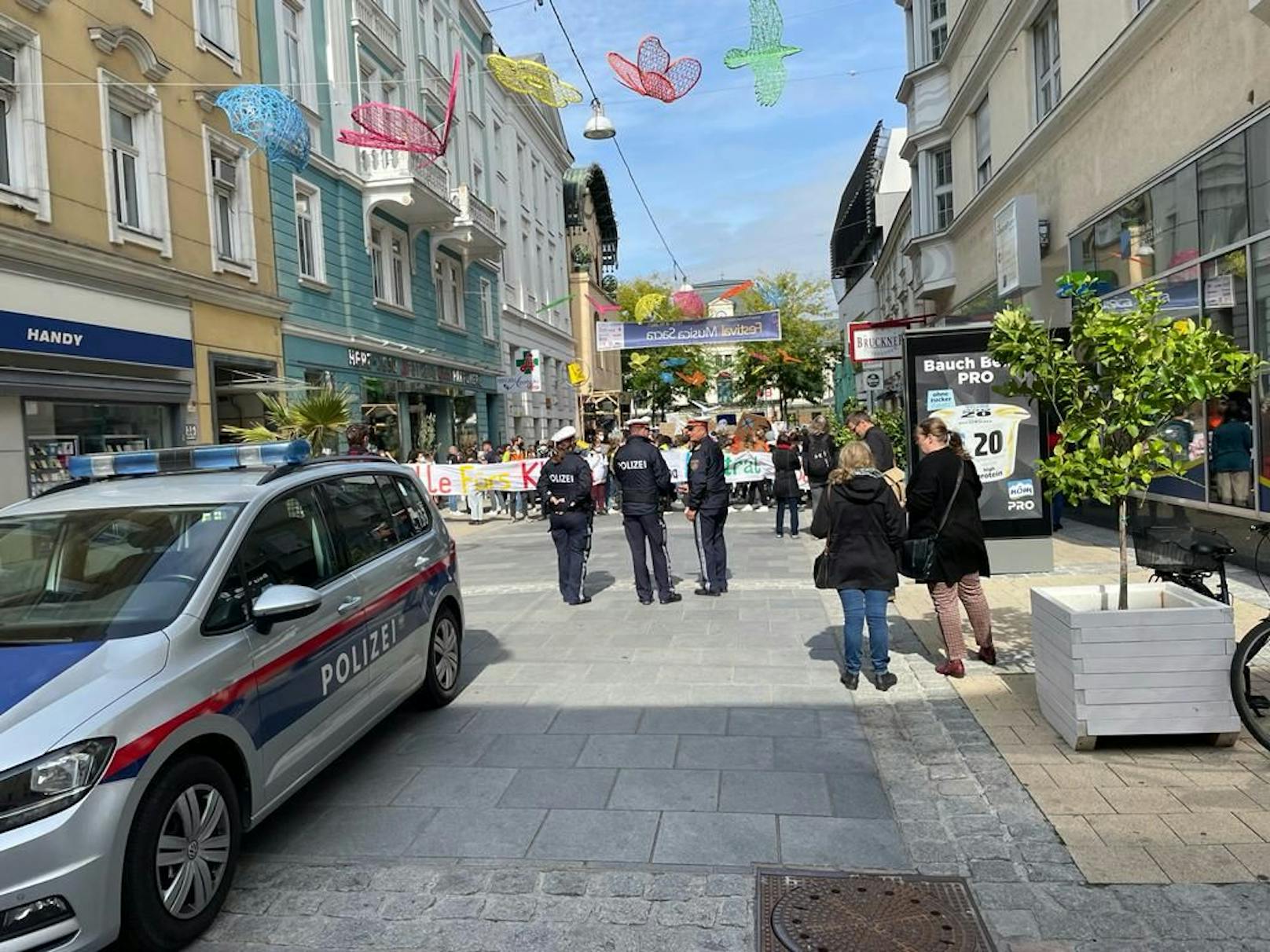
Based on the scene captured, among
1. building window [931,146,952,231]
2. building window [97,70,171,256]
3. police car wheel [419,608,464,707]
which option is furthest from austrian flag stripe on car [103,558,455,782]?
building window [931,146,952,231]

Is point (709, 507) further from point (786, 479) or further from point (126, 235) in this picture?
point (126, 235)

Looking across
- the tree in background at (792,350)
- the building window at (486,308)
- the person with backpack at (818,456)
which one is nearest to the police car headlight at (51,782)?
the person with backpack at (818,456)

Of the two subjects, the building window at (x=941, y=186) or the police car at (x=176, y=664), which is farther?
the building window at (x=941, y=186)

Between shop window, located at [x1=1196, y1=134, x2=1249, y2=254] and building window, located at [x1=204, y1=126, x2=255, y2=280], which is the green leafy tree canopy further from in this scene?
building window, located at [x1=204, y1=126, x2=255, y2=280]

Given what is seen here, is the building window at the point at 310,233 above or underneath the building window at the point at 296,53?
underneath

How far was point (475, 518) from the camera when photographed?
1838cm

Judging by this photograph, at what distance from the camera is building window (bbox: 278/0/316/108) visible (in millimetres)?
17438

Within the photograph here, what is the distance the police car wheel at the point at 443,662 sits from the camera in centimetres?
563

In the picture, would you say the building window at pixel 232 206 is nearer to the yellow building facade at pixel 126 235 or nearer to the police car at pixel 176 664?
the yellow building facade at pixel 126 235

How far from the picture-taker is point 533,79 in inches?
496

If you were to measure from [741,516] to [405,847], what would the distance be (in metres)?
13.8

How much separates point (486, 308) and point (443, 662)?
25527mm

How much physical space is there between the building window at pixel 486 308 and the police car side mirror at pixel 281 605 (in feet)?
86.9

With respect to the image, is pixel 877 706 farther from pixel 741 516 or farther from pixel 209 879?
pixel 741 516
